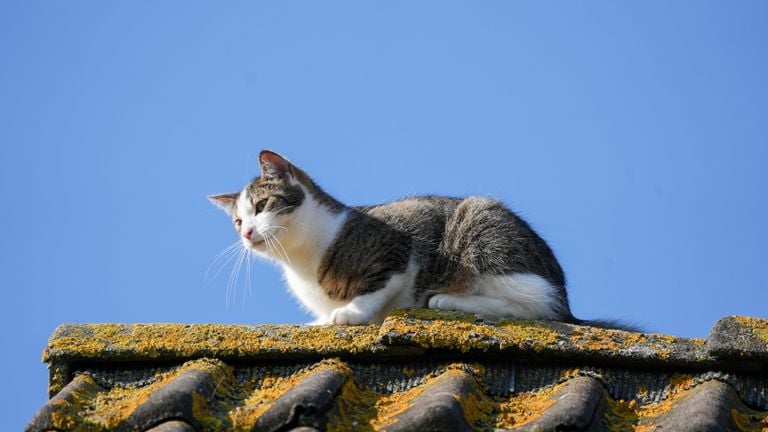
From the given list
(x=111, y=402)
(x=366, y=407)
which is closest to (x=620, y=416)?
(x=366, y=407)

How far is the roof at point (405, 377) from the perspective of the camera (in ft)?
10.2

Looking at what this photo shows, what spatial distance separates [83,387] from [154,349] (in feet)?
1.00

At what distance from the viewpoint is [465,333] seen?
368 cm

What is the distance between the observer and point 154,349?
148 inches

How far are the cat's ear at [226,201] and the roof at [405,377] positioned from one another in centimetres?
227

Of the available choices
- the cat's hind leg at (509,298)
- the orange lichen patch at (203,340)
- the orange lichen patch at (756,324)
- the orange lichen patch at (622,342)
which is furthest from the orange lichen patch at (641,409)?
the cat's hind leg at (509,298)

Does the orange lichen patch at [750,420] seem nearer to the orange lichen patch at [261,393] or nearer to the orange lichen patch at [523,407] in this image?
the orange lichen patch at [523,407]

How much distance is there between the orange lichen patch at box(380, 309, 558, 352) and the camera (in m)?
3.63

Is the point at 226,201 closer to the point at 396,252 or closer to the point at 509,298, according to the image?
the point at 396,252

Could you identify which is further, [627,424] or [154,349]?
[154,349]

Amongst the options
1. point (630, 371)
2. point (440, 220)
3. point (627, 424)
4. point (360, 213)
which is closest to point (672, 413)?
point (627, 424)

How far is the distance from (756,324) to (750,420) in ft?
1.44

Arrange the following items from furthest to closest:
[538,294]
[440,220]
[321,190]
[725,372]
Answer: [321,190] → [440,220] → [538,294] → [725,372]

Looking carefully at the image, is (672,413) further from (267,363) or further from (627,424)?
(267,363)
